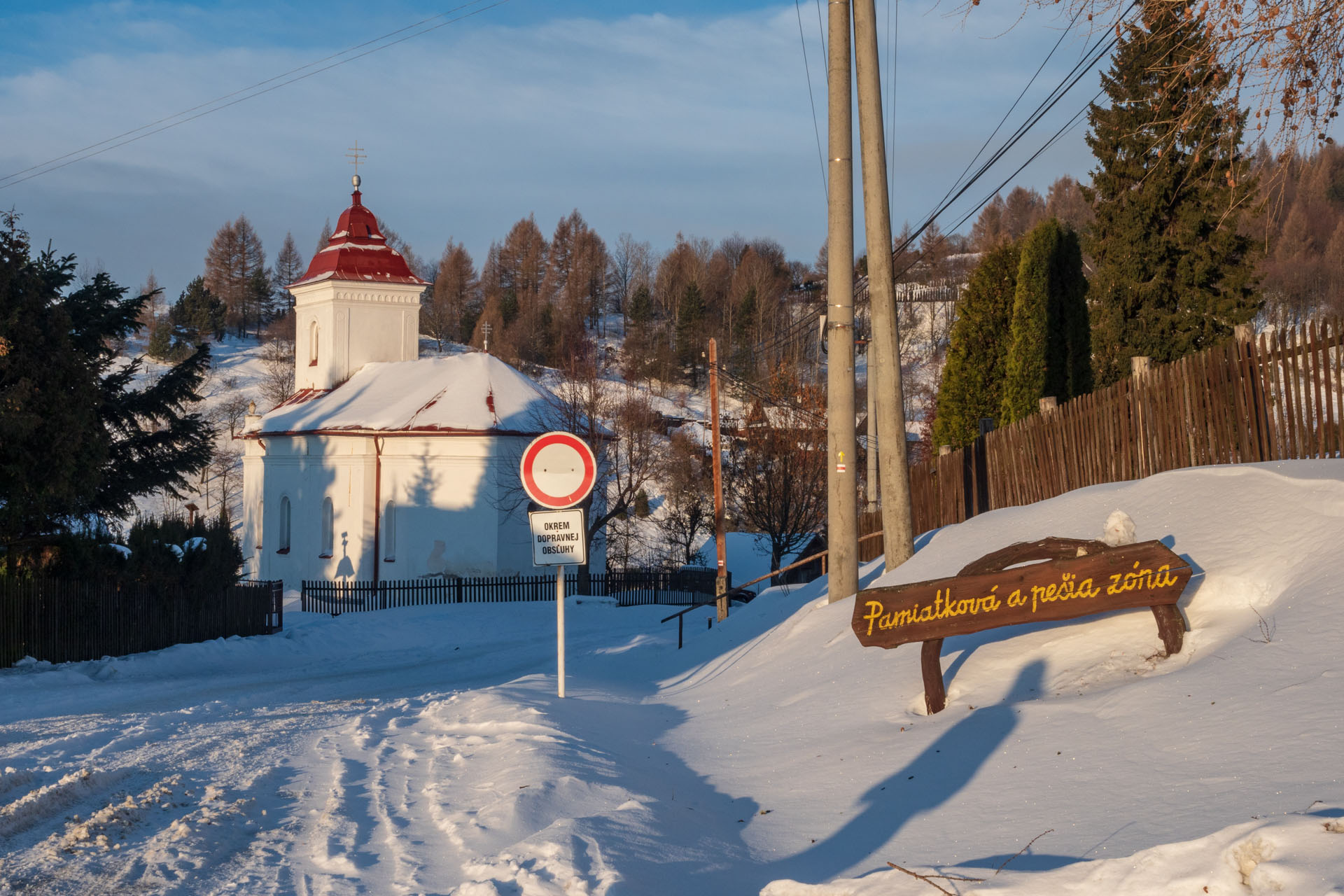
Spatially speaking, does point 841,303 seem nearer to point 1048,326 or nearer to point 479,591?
point 1048,326

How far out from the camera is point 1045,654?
755cm

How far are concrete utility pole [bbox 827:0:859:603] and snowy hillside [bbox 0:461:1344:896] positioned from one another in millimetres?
1319

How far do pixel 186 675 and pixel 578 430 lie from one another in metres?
18.9

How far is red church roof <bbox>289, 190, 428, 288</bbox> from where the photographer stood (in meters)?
42.5

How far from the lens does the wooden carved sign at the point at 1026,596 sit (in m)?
6.63

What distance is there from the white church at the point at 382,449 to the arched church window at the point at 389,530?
1.8 inches

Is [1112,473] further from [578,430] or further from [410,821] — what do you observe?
[578,430]

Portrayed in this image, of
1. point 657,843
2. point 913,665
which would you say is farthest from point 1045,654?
point 657,843

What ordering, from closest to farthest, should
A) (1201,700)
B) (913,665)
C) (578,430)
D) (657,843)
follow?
(657,843)
(1201,700)
(913,665)
(578,430)

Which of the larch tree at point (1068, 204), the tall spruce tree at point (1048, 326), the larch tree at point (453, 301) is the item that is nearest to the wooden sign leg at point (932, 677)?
the tall spruce tree at point (1048, 326)

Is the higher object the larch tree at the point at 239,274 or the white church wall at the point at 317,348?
the larch tree at the point at 239,274

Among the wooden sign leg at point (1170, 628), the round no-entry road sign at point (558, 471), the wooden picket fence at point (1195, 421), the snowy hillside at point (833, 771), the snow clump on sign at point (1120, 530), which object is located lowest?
the snowy hillside at point (833, 771)

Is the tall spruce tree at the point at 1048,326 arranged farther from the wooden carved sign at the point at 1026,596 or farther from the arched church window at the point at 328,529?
the arched church window at the point at 328,529

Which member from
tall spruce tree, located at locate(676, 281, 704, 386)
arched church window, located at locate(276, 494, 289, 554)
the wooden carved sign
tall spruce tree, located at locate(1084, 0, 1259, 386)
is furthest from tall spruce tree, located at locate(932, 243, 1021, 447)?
tall spruce tree, located at locate(676, 281, 704, 386)
